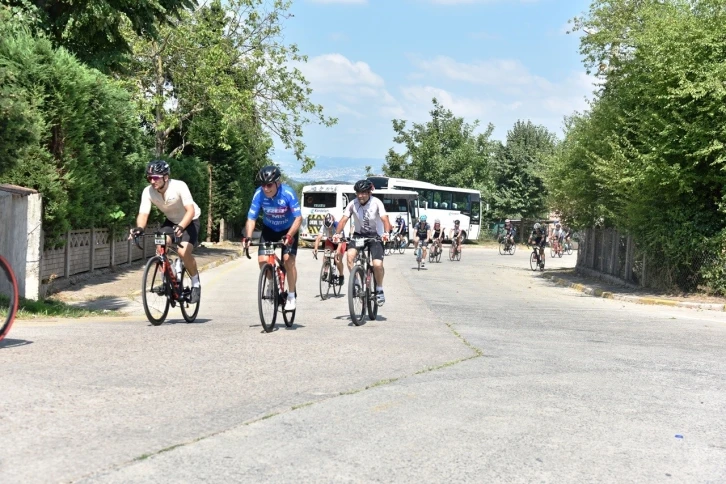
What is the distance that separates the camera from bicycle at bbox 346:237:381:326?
36.2 feet

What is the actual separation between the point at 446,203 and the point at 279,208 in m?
50.9

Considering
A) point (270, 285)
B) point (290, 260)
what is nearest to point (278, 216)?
point (290, 260)

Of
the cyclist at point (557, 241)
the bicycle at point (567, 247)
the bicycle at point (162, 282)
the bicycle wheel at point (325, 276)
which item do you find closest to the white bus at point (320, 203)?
the cyclist at point (557, 241)

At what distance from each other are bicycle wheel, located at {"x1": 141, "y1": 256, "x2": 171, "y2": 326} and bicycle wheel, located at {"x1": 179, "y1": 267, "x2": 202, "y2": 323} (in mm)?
207

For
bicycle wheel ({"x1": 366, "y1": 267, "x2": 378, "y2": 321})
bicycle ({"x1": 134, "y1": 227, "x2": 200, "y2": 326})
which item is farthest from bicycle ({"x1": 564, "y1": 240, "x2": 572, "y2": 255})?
bicycle ({"x1": 134, "y1": 227, "x2": 200, "y2": 326})

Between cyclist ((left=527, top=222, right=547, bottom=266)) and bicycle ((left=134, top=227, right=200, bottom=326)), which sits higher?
cyclist ((left=527, top=222, right=547, bottom=266))

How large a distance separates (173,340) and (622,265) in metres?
19.5

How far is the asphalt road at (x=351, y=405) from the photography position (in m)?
4.59

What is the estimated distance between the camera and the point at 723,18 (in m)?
19.4

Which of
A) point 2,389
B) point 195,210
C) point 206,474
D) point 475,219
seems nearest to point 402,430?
point 206,474

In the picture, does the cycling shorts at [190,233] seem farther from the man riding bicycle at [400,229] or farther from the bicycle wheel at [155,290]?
the man riding bicycle at [400,229]

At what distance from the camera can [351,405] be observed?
6.00 metres

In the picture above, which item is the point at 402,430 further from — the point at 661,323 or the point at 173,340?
the point at 661,323

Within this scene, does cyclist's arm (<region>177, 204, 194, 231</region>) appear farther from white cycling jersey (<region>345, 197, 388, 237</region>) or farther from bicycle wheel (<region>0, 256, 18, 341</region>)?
bicycle wheel (<region>0, 256, 18, 341</region>)
